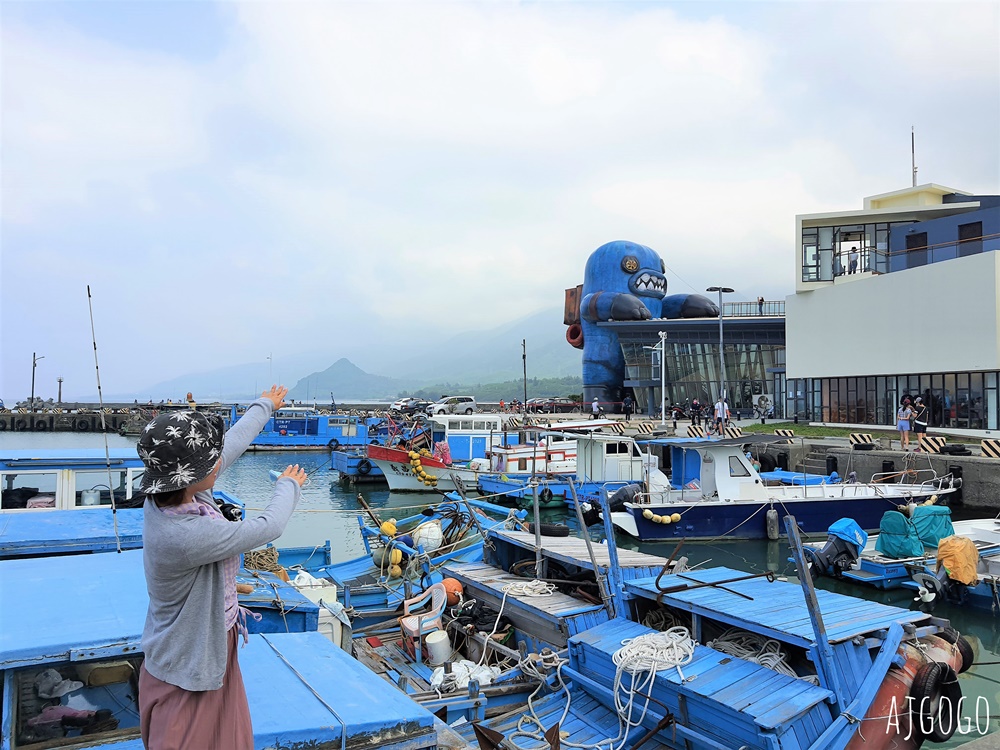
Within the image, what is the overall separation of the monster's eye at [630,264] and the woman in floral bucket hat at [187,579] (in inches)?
2285

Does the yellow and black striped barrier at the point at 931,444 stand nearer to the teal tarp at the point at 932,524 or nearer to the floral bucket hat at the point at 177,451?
the teal tarp at the point at 932,524

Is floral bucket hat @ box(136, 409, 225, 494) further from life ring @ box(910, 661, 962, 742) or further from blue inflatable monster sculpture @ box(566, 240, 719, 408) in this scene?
blue inflatable monster sculpture @ box(566, 240, 719, 408)

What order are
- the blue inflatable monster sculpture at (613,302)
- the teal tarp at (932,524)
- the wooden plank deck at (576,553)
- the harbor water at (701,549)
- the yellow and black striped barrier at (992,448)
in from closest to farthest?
the wooden plank deck at (576,553)
the harbor water at (701,549)
the teal tarp at (932,524)
the yellow and black striped barrier at (992,448)
the blue inflatable monster sculpture at (613,302)

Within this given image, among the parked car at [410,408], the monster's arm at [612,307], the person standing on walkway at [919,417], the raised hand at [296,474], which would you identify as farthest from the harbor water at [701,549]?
the monster's arm at [612,307]

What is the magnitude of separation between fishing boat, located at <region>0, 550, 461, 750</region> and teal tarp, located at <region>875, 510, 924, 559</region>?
13.2 meters

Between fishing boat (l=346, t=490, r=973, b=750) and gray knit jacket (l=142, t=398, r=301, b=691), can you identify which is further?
fishing boat (l=346, t=490, r=973, b=750)

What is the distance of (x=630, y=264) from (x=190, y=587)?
5827 centimetres

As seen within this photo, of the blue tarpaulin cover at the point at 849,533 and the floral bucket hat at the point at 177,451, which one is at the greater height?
the floral bucket hat at the point at 177,451

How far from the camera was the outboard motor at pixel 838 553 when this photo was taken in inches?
587

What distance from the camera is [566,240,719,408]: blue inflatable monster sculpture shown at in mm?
58719

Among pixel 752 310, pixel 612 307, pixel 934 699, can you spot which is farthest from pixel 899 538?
pixel 612 307

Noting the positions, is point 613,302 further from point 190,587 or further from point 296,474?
point 190,587

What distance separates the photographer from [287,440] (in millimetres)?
50781

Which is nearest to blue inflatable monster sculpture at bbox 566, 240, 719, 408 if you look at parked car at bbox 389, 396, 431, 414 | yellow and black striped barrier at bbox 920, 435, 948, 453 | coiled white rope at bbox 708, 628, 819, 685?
parked car at bbox 389, 396, 431, 414
